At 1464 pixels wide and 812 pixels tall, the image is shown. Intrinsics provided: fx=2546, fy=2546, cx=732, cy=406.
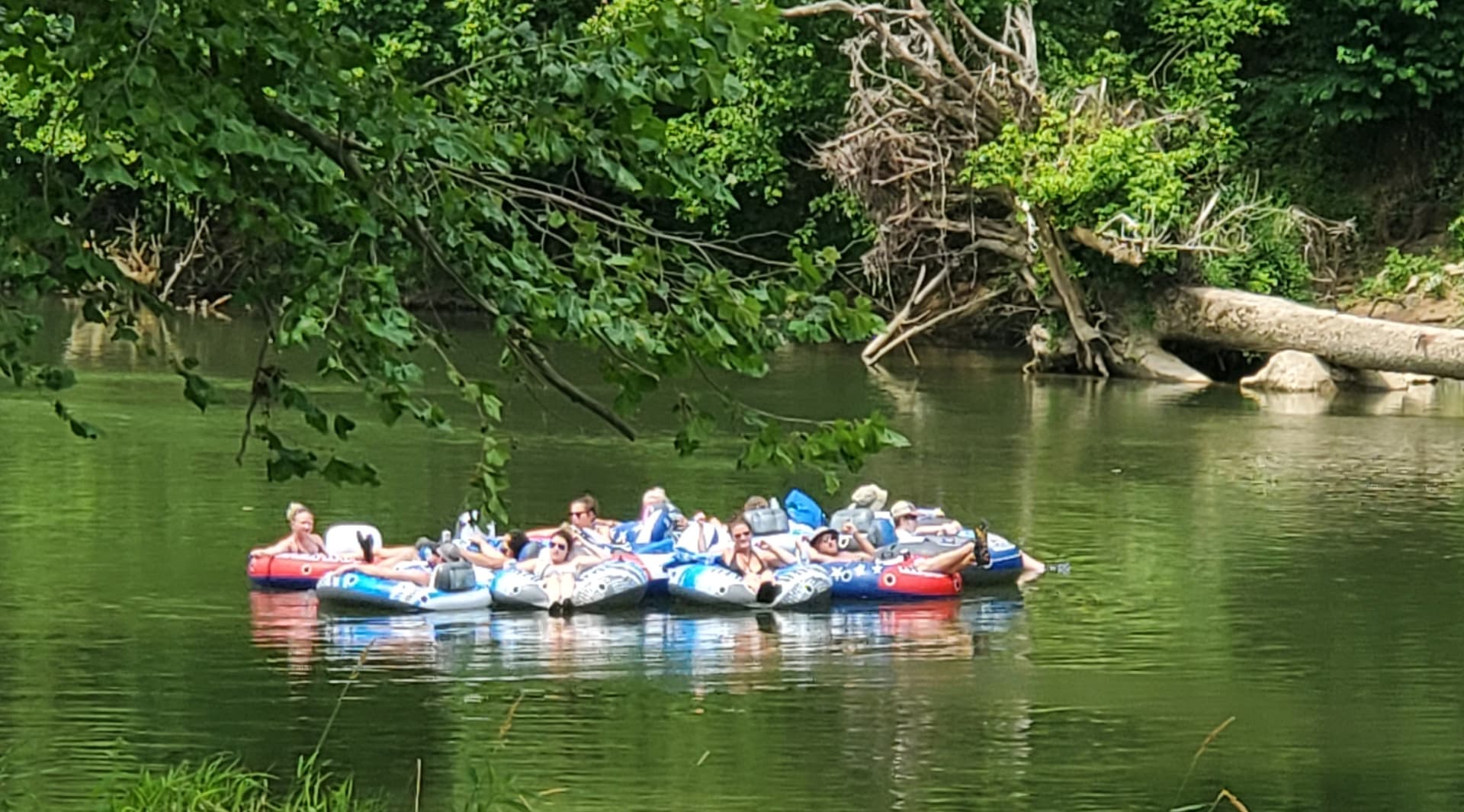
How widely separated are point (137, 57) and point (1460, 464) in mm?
20456

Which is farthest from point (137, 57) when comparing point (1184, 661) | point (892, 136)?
point (892, 136)

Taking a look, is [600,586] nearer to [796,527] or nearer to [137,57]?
[796,527]

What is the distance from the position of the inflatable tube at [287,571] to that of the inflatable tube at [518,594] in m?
1.09

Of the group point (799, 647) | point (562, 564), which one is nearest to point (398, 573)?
point (562, 564)

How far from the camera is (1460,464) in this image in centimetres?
2411

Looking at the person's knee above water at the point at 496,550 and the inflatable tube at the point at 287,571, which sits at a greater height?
the person's knee above water at the point at 496,550

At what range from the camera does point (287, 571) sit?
16562 mm

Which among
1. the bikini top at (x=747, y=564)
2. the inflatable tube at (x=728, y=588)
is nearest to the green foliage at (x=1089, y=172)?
the bikini top at (x=747, y=564)

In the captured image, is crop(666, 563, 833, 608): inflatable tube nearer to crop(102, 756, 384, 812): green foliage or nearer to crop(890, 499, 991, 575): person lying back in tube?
crop(890, 499, 991, 575): person lying back in tube

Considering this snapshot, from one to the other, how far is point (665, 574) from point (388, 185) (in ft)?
35.3

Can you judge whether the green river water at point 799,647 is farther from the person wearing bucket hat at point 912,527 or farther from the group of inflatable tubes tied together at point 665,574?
the person wearing bucket hat at point 912,527

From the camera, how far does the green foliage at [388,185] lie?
5.55 m

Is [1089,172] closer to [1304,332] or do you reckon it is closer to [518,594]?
[1304,332]

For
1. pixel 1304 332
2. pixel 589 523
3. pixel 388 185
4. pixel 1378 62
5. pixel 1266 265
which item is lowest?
pixel 589 523
